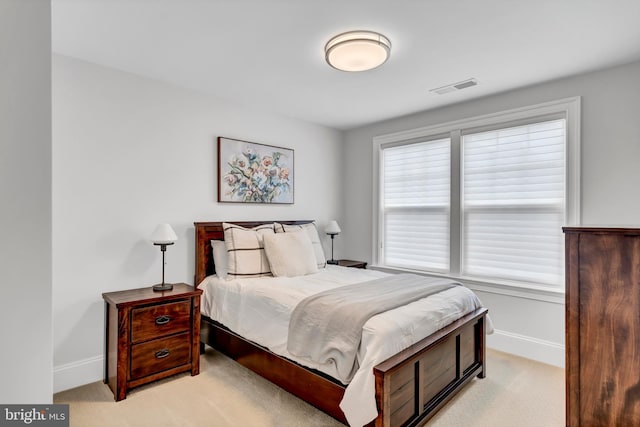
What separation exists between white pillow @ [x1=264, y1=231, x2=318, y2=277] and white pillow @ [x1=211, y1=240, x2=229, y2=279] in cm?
40

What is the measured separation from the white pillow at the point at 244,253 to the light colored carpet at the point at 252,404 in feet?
2.69

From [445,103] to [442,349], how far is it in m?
2.51

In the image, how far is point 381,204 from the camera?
4.33 meters

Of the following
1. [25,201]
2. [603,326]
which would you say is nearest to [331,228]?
[603,326]

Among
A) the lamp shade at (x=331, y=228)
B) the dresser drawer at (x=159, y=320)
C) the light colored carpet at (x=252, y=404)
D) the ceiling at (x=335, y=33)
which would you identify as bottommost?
the light colored carpet at (x=252, y=404)

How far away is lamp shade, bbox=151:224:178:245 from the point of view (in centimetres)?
268

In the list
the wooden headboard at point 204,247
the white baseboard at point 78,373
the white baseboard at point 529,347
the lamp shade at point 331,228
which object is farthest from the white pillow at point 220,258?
the white baseboard at point 529,347

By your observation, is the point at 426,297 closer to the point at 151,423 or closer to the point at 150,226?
the point at 151,423

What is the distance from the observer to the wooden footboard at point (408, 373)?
178 cm

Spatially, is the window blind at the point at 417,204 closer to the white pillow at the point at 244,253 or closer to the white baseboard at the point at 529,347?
the white baseboard at the point at 529,347

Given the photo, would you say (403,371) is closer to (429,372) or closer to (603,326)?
(429,372)

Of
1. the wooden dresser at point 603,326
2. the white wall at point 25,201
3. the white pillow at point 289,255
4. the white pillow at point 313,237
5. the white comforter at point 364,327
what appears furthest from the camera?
the white pillow at point 313,237

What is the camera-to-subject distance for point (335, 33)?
7.11 ft

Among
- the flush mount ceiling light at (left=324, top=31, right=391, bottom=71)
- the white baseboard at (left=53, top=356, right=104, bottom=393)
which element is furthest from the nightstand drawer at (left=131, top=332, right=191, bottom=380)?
the flush mount ceiling light at (left=324, top=31, right=391, bottom=71)
